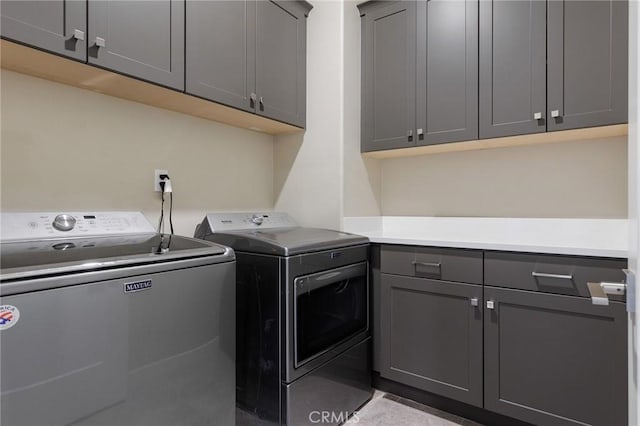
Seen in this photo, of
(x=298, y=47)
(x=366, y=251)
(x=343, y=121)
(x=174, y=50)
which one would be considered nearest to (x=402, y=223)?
(x=366, y=251)

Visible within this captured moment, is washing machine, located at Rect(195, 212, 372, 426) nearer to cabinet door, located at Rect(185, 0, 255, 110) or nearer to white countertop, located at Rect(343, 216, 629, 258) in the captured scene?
white countertop, located at Rect(343, 216, 629, 258)

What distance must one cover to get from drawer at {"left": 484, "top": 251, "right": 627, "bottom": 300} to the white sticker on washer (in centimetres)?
179

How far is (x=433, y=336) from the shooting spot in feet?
6.11

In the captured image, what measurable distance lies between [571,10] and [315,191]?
1.66 m

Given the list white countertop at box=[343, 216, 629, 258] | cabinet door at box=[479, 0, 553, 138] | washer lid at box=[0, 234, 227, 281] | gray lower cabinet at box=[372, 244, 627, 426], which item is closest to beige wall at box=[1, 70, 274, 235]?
washer lid at box=[0, 234, 227, 281]

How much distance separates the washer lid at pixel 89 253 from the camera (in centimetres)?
93

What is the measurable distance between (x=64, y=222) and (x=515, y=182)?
2.40 m

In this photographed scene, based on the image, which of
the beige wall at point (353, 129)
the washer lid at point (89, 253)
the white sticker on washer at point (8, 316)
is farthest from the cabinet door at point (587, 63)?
the white sticker on washer at point (8, 316)

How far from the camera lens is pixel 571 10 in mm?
1721

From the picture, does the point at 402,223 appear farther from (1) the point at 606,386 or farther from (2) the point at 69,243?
(2) the point at 69,243

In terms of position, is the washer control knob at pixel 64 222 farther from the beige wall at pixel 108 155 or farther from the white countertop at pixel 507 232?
the white countertop at pixel 507 232

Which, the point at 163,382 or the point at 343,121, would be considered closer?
the point at 163,382

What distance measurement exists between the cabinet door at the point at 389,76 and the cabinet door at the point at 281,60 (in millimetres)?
440

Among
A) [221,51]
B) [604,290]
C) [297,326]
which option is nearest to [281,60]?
[221,51]
